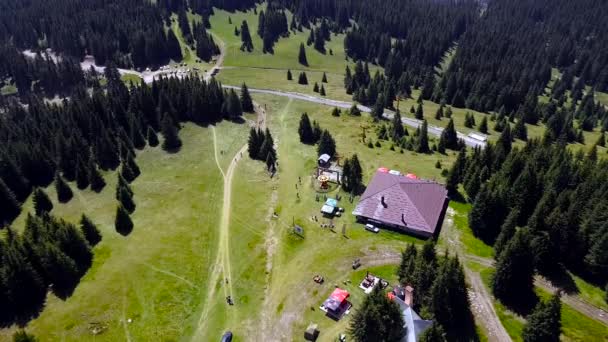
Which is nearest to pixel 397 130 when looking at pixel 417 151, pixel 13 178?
pixel 417 151

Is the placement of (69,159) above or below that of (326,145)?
below

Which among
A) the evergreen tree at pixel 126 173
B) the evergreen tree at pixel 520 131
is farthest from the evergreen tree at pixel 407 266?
the evergreen tree at pixel 520 131

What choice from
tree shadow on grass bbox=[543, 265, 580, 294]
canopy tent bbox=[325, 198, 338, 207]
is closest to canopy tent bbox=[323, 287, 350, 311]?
canopy tent bbox=[325, 198, 338, 207]

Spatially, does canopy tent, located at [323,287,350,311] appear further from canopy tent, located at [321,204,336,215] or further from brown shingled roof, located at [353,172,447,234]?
canopy tent, located at [321,204,336,215]

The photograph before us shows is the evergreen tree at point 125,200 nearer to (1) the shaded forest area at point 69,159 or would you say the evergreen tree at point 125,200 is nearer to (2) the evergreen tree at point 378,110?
(1) the shaded forest area at point 69,159

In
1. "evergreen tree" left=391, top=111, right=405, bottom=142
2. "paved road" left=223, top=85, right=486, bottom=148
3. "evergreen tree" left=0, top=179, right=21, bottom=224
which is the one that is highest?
"evergreen tree" left=391, top=111, right=405, bottom=142

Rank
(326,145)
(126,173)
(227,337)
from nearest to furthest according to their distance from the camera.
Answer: (227,337) < (126,173) < (326,145)

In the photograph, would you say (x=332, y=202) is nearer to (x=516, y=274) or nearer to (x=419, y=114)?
(x=516, y=274)
